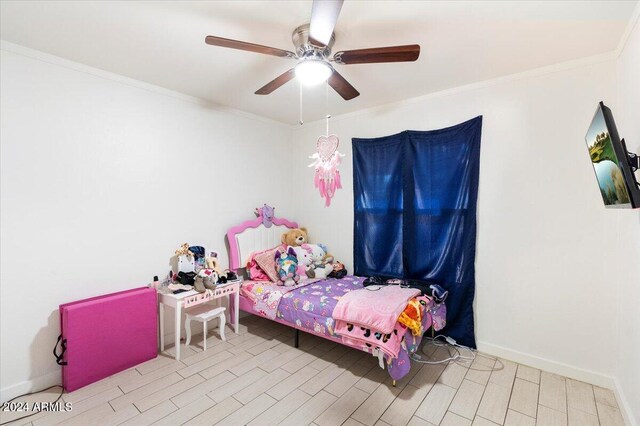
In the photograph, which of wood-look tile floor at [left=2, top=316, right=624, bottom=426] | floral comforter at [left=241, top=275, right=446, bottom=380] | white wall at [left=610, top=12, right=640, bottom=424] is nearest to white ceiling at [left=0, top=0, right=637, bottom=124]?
white wall at [left=610, top=12, right=640, bottom=424]

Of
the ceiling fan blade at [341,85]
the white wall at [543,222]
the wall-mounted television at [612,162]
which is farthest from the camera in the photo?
the white wall at [543,222]

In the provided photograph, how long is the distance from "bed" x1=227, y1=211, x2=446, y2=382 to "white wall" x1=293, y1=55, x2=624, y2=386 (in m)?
0.67

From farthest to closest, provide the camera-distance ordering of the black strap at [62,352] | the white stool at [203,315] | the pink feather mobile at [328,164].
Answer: the white stool at [203,315] < the pink feather mobile at [328,164] < the black strap at [62,352]

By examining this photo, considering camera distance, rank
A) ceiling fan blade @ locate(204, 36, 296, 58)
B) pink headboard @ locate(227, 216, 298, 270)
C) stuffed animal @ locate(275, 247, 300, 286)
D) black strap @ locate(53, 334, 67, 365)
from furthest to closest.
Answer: pink headboard @ locate(227, 216, 298, 270)
stuffed animal @ locate(275, 247, 300, 286)
black strap @ locate(53, 334, 67, 365)
ceiling fan blade @ locate(204, 36, 296, 58)

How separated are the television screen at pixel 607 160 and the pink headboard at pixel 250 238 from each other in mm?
3163

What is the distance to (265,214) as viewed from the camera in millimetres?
3795

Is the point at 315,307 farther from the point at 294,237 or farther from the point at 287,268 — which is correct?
the point at 294,237

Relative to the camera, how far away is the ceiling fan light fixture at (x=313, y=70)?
1.89m

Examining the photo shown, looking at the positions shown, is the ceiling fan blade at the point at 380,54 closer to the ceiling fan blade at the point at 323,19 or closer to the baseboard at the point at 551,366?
the ceiling fan blade at the point at 323,19

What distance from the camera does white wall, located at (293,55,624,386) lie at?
90.3 inches

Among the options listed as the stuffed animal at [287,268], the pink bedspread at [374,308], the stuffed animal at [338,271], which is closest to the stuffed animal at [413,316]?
the pink bedspread at [374,308]

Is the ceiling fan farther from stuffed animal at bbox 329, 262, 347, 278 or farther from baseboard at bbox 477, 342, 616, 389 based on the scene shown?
baseboard at bbox 477, 342, 616, 389

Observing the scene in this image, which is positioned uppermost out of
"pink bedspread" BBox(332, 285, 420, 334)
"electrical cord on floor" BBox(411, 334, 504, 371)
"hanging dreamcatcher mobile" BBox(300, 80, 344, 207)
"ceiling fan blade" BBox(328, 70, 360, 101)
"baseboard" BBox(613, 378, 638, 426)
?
"ceiling fan blade" BBox(328, 70, 360, 101)

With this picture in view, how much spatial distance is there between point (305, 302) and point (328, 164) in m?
1.27
